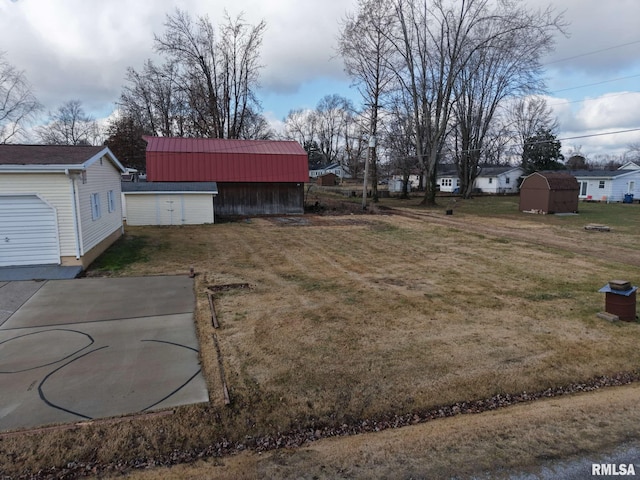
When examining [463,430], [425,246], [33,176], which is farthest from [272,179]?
[463,430]

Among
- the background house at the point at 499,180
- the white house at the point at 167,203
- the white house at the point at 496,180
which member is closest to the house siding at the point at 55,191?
the white house at the point at 167,203

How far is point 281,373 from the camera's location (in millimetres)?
5434

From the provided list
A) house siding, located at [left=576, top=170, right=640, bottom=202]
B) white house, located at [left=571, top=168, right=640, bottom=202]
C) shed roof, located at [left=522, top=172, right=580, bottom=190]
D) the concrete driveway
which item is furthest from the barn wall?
house siding, located at [left=576, top=170, right=640, bottom=202]

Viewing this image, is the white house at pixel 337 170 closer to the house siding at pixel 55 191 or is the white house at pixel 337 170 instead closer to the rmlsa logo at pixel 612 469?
the house siding at pixel 55 191

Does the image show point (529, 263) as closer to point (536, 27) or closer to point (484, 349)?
point (484, 349)

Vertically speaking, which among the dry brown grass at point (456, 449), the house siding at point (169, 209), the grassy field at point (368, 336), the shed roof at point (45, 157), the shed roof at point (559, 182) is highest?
the shed roof at point (45, 157)

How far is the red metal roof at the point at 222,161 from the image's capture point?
24109 mm

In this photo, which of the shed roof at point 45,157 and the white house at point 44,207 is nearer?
the shed roof at point 45,157

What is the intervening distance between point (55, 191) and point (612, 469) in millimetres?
12221

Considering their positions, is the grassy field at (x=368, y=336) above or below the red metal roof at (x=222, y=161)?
below

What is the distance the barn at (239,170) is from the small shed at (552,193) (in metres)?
15.8

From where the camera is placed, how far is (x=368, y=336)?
6.70 m

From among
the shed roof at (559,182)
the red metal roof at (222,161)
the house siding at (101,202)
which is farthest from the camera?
the shed roof at (559,182)

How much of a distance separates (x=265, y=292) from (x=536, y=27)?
26340 mm
